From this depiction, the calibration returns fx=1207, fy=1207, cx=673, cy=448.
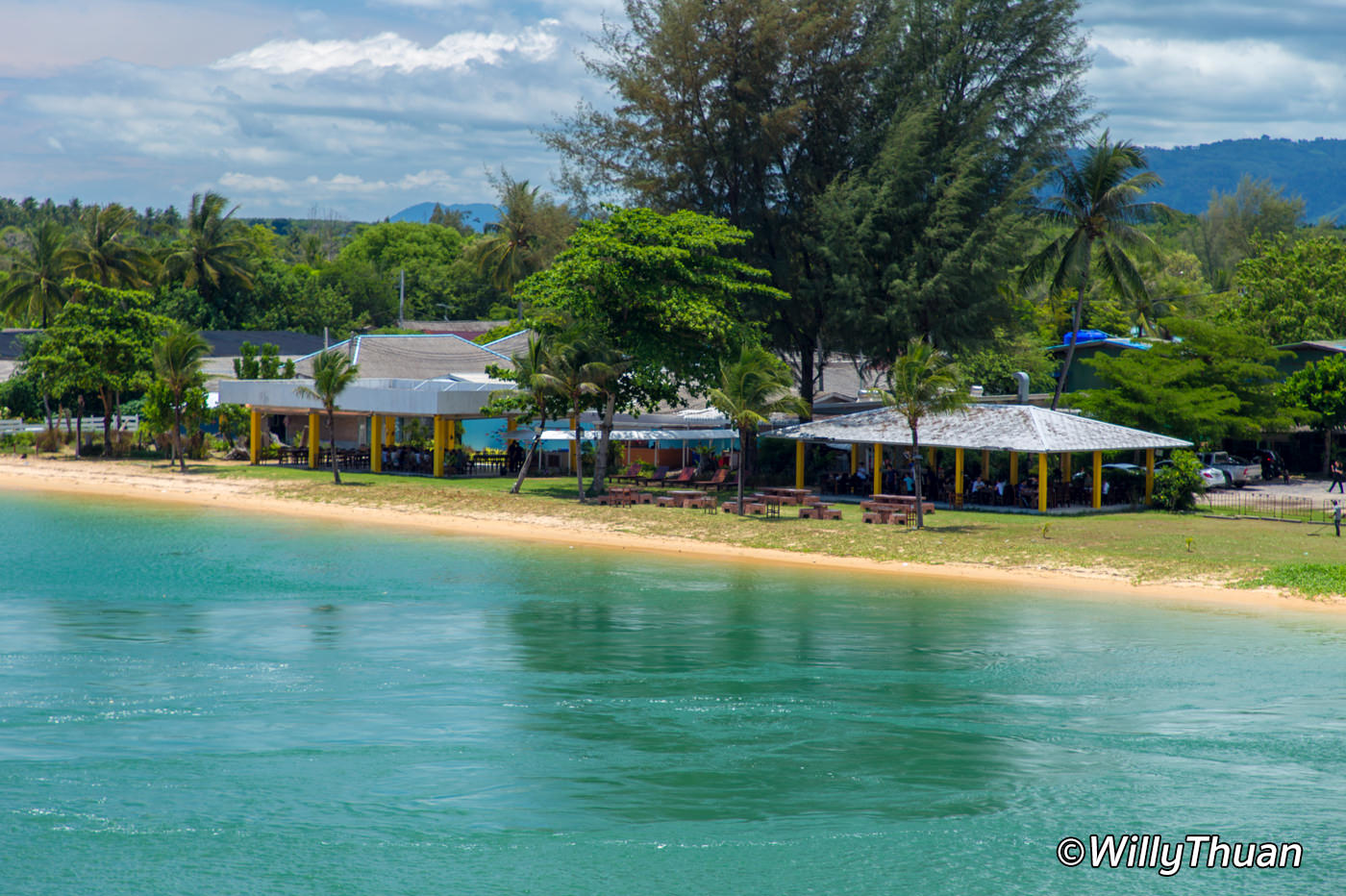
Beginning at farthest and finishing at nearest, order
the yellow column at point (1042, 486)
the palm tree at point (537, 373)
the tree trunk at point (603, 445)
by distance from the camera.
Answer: the tree trunk at point (603, 445) → the palm tree at point (537, 373) → the yellow column at point (1042, 486)

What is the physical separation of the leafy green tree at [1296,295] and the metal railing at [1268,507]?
23.3 meters

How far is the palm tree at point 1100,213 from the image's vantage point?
43.2 metres

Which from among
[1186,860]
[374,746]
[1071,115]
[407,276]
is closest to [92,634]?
[374,746]

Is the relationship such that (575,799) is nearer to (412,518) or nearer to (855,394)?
(412,518)

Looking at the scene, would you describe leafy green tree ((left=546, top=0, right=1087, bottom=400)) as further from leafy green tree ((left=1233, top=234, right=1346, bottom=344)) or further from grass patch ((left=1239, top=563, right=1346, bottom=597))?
leafy green tree ((left=1233, top=234, right=1346, bottom=344))

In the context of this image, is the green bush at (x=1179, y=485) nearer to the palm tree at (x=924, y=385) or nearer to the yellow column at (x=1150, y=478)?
the yellow column at (x=1150, y=478)

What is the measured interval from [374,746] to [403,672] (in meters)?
3.36

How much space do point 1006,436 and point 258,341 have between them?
52.1 m

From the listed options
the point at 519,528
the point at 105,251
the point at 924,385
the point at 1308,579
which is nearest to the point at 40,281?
the point at 105,251

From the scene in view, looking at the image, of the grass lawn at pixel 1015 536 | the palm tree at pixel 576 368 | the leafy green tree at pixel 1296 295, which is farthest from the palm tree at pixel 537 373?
the leafy green tree at pixel 1296 295

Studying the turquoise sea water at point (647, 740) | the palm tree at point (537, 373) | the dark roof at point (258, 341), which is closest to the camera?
the turquoise sea water at point (647, 740)

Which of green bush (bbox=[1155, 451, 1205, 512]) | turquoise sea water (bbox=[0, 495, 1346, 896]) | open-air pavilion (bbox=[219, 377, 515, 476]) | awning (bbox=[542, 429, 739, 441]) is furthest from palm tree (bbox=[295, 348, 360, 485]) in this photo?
green bush (bbox=[1155, 451, 1205, 512])

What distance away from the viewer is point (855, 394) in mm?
58062

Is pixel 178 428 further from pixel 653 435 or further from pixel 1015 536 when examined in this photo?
pixel 1015 536
